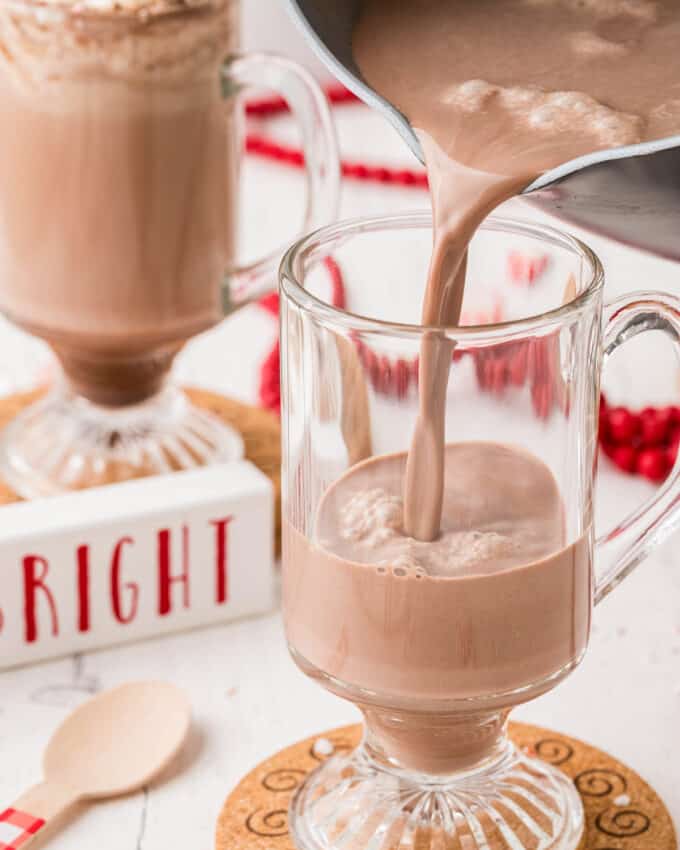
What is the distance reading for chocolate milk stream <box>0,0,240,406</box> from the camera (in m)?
1.08

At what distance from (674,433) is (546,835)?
1.61 feet

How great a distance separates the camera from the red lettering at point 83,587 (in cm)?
107

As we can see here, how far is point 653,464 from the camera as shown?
1258 mm

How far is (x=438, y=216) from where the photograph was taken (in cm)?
78

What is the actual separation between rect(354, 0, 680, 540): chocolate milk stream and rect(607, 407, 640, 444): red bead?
47cm

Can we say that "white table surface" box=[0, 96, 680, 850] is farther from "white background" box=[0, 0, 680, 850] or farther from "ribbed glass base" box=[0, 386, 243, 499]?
"ribbed glass base" box=[0, 386, 243, 499]

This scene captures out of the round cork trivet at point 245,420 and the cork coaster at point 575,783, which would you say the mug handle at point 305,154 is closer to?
the round cork trivet at point 245,420

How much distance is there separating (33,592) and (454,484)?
38 centimetres

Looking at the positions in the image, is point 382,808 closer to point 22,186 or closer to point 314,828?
point 314,828

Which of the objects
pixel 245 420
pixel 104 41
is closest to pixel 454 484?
pixel 104 41

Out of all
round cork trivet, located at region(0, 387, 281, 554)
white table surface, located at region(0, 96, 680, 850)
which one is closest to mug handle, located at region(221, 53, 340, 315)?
round cork trivet, located at region(0, 387, 281, 554)

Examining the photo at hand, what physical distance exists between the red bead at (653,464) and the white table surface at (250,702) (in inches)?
0.5

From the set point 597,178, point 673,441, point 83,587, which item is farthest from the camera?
point 673,441

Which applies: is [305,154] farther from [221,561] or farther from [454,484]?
[454,484]
